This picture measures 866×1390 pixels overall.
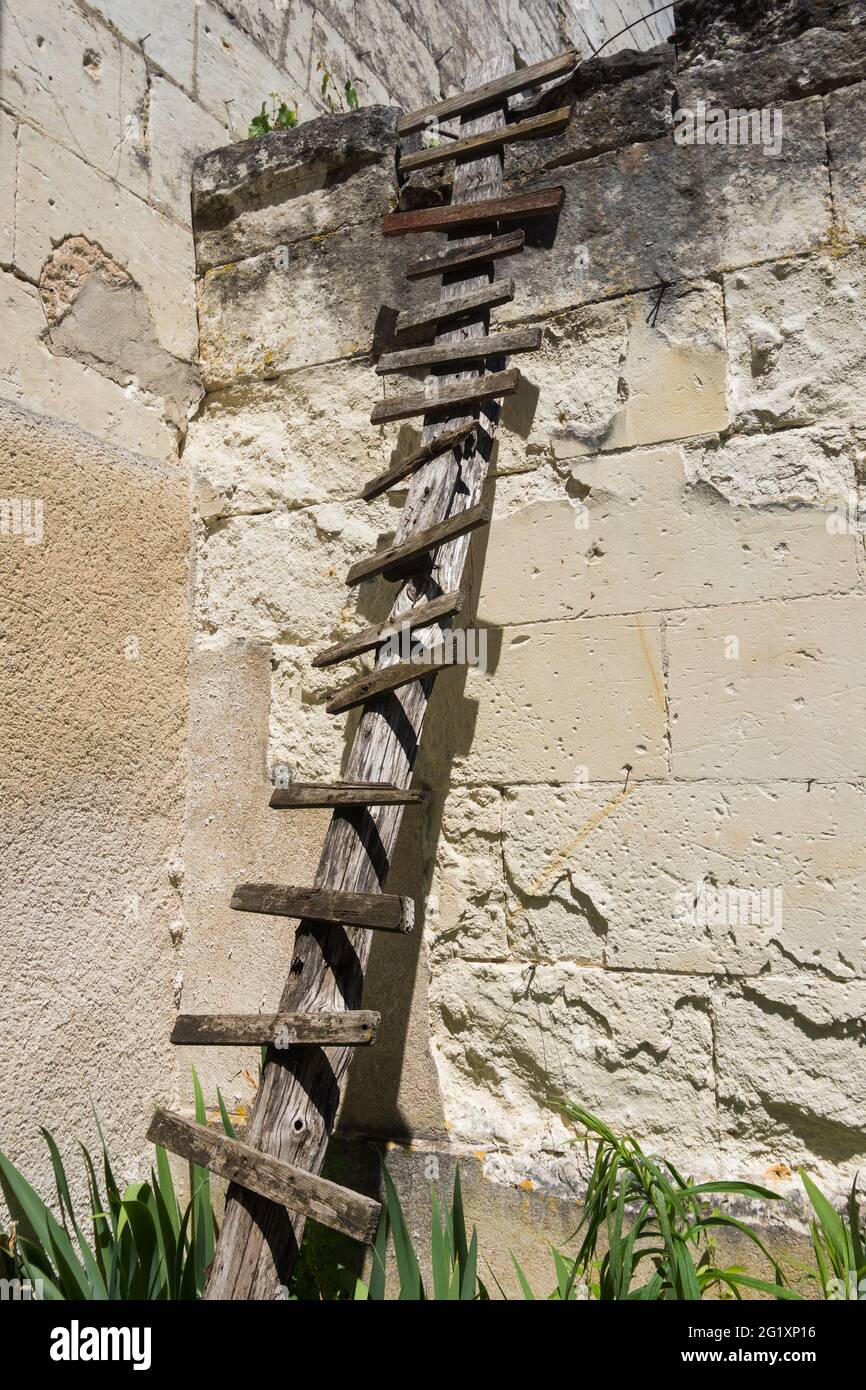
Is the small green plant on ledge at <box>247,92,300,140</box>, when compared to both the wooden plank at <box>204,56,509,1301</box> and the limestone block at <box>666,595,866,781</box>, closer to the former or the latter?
the wooden plank at <box>204,56,509,1301</box>

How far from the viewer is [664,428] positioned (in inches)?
102

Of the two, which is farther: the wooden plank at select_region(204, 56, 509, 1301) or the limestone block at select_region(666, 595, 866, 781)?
the limestone block at select_region(666, 595, 866, 781)

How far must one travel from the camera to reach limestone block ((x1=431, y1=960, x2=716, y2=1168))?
2398 millimetres

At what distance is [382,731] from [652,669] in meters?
0.65

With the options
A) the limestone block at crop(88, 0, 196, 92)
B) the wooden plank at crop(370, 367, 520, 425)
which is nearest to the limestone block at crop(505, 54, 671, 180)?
the wooden plank at crop(370, 367, 520, 425)

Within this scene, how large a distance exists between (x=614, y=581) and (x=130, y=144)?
1.84m

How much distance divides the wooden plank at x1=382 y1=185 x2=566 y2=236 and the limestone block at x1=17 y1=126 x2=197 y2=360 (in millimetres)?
680

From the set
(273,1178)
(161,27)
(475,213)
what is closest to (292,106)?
(161,27)

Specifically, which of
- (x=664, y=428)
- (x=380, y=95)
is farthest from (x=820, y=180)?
(x=380, y=95)

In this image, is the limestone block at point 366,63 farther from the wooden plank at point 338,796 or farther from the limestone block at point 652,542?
the wooden plank at point 338,796

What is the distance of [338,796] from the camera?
7.50 ft

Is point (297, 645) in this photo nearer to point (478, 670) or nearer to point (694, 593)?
point (478, 670)

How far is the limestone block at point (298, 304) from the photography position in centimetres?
297

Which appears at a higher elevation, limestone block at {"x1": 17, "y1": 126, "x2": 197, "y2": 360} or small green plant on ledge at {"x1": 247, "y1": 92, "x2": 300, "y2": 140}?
small green plant on ledge at {"x1": 247, "y1": 92, "x2": 300, "y2": 140}
